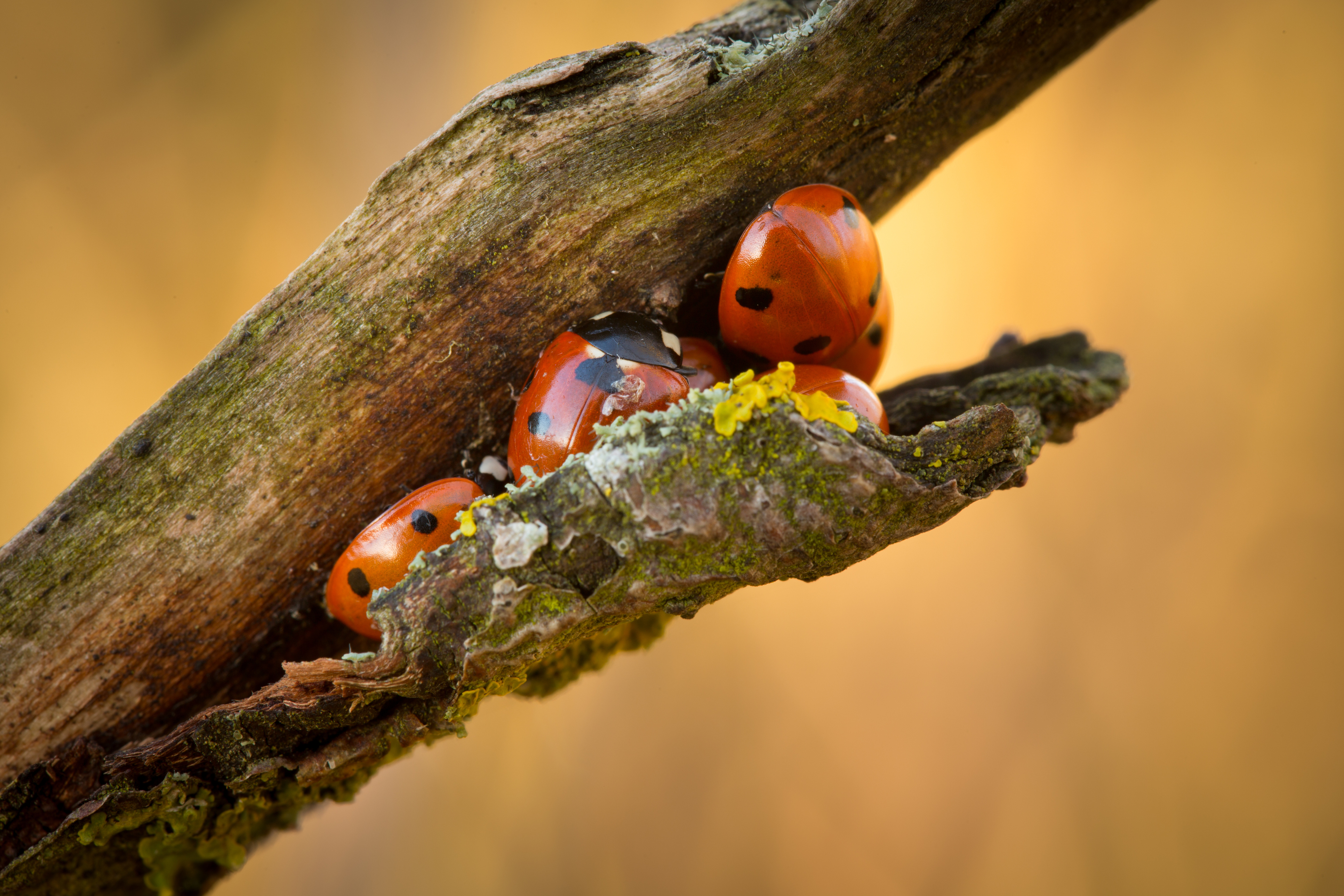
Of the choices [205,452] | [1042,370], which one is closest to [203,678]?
[205,452]

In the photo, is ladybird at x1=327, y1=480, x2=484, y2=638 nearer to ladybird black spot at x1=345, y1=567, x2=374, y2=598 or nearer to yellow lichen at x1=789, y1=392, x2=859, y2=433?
ladybird black spot at x1=345, y1=567, x2=374, y2=598

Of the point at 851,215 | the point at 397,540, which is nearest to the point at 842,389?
the point at 851,215

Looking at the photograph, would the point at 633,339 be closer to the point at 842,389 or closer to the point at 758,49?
the point at 842,389

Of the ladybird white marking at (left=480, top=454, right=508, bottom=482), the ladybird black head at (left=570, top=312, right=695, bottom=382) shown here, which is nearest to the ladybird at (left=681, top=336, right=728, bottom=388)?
the ladybird black head at (left=570, top=312, right=695, bottom=382)

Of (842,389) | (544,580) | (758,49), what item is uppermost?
(758,49)

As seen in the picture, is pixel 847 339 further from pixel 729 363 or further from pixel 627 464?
pixel 627 464

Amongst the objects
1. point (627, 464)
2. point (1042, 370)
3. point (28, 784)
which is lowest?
point (28, 784)

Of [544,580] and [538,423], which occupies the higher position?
[538,423]
